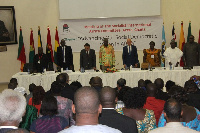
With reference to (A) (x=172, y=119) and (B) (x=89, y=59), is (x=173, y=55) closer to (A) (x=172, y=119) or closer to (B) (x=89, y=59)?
(B) (x=89, y=59)

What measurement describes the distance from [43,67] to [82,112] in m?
7.85

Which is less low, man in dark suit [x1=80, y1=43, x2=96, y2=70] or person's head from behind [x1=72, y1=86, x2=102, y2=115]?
man in dark suit [x1=80, y1=43, x2=96, y2=70]

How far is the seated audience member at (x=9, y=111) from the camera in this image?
2.29m

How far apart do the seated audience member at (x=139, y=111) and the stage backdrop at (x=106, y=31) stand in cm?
839

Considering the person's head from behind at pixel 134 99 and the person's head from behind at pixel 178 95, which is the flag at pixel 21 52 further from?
the person's head from behind at pixel 134 99

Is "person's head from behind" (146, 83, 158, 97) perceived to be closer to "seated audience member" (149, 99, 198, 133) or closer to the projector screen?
"seated audience member" (149, 99, 198, 133)

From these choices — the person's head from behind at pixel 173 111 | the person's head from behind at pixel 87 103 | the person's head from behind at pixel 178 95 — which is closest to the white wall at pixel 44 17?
the person's head from behind at pixel 178 95

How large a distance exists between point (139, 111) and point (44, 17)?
9110mm

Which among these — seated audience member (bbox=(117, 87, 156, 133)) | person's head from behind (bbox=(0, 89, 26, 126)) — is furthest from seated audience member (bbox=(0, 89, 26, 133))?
seated audience member (bbox=(117, 87, 156, 133))

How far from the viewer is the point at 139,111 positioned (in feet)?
11.4

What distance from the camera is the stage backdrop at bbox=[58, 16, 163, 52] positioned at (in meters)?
11.8

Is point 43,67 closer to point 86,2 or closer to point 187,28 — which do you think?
point 86,2

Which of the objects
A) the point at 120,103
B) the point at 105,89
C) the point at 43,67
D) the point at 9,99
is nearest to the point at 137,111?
the point at 105,89

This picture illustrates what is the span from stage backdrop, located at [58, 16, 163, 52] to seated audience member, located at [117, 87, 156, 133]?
8.39 metres
